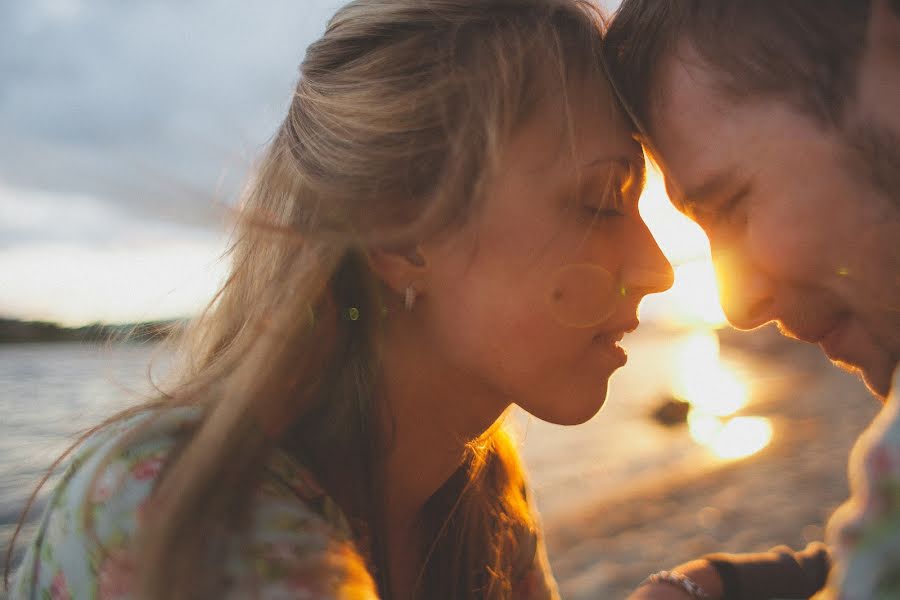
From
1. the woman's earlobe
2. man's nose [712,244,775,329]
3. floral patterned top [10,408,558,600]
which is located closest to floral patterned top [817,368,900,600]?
floral patterned top [10,408,558,600]

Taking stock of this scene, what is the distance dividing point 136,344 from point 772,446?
32.2ft

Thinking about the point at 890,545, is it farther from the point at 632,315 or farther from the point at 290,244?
the point at 290,244

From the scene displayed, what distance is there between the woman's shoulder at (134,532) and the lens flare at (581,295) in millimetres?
866

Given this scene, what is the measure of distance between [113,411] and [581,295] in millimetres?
1384

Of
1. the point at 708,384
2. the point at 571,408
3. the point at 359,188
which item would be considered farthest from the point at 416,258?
the point at 708,384

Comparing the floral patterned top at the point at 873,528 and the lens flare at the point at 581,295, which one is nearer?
the floral patterned top at the point at 873,528

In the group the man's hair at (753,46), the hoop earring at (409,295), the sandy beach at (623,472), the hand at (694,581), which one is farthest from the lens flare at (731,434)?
the hoop earring at (409,295)

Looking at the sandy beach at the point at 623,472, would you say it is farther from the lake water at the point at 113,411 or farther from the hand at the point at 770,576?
the hand at the point at 770,576

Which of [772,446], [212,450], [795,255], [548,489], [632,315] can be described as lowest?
[772,446]

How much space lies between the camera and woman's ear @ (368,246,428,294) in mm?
2035

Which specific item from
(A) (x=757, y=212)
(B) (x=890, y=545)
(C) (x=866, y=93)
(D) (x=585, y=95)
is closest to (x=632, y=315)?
(A) (x=757, y=212)

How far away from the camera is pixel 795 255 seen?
191 centimetres

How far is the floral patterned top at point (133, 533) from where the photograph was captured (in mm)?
1318

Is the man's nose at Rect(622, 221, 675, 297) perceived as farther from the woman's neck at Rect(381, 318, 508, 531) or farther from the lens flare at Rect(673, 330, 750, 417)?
the lens flare at Rect(673, 330, 750, 417)
